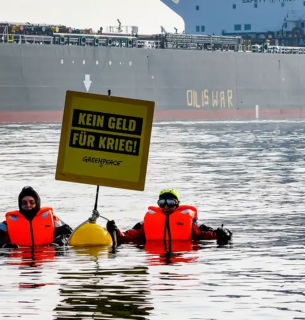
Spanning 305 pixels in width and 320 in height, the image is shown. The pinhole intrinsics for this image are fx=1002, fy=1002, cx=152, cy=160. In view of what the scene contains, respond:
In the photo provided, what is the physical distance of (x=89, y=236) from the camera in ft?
50.0

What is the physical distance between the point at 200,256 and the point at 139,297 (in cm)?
339

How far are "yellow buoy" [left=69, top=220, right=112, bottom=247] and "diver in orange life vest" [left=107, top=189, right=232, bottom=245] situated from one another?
0.13 m

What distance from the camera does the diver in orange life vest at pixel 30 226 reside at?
14711mm

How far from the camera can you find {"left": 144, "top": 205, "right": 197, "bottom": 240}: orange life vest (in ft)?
50.2

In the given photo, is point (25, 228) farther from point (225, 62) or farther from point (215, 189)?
point (225, 62)

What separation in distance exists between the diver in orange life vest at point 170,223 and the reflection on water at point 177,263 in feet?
0.57

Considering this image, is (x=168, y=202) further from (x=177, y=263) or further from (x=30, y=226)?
(x=30, y=226)

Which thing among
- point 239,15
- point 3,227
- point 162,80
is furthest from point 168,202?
point 239,15

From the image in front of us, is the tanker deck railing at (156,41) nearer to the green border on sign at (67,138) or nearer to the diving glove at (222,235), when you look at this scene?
the green border on sign at (67,138)

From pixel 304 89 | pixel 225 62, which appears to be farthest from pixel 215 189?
pixel 304 89

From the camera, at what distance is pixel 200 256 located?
14328 mm

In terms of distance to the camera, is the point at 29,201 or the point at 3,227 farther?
the point at 3,227

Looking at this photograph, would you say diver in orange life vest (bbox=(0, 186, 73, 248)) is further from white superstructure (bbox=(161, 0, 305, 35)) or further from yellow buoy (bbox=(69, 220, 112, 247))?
white superstructure (bbox=(161, 0, 305, 35))

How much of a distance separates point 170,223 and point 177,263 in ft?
5.68
